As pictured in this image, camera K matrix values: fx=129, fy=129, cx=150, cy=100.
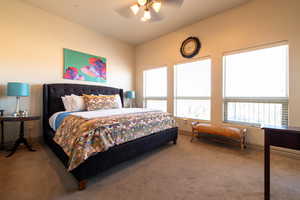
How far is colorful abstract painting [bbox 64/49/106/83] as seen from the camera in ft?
11.3

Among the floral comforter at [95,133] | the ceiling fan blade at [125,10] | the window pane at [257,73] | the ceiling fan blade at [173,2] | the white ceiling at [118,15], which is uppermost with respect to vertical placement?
the white ceiling at [118,15]

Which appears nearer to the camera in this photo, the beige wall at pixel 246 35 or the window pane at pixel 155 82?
the beige wall at pixel 246 35

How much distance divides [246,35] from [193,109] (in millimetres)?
2085

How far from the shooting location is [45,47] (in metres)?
3.08

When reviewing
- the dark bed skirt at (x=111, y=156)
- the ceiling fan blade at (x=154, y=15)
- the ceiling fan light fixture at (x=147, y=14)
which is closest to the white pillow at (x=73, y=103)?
the dark bed skirt at (x=111, y=156)

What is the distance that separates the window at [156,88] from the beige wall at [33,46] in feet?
6.86

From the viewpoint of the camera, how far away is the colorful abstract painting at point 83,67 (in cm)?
343

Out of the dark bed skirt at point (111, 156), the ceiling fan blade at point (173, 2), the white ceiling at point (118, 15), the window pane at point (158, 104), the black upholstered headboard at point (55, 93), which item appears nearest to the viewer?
the dark bed skirt at point (111, 156)

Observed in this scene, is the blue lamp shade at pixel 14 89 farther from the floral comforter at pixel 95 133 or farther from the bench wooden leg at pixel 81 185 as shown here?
the bench wooden leg at pixel 81 185

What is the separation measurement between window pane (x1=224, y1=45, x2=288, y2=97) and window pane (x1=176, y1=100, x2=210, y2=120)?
0.63m

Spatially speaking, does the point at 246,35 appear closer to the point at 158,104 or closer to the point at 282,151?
the point at 282,151

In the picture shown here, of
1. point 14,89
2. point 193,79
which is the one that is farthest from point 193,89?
point 14,89

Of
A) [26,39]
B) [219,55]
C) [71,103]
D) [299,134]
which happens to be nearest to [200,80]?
[219,55]

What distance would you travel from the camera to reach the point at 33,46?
115 inches
